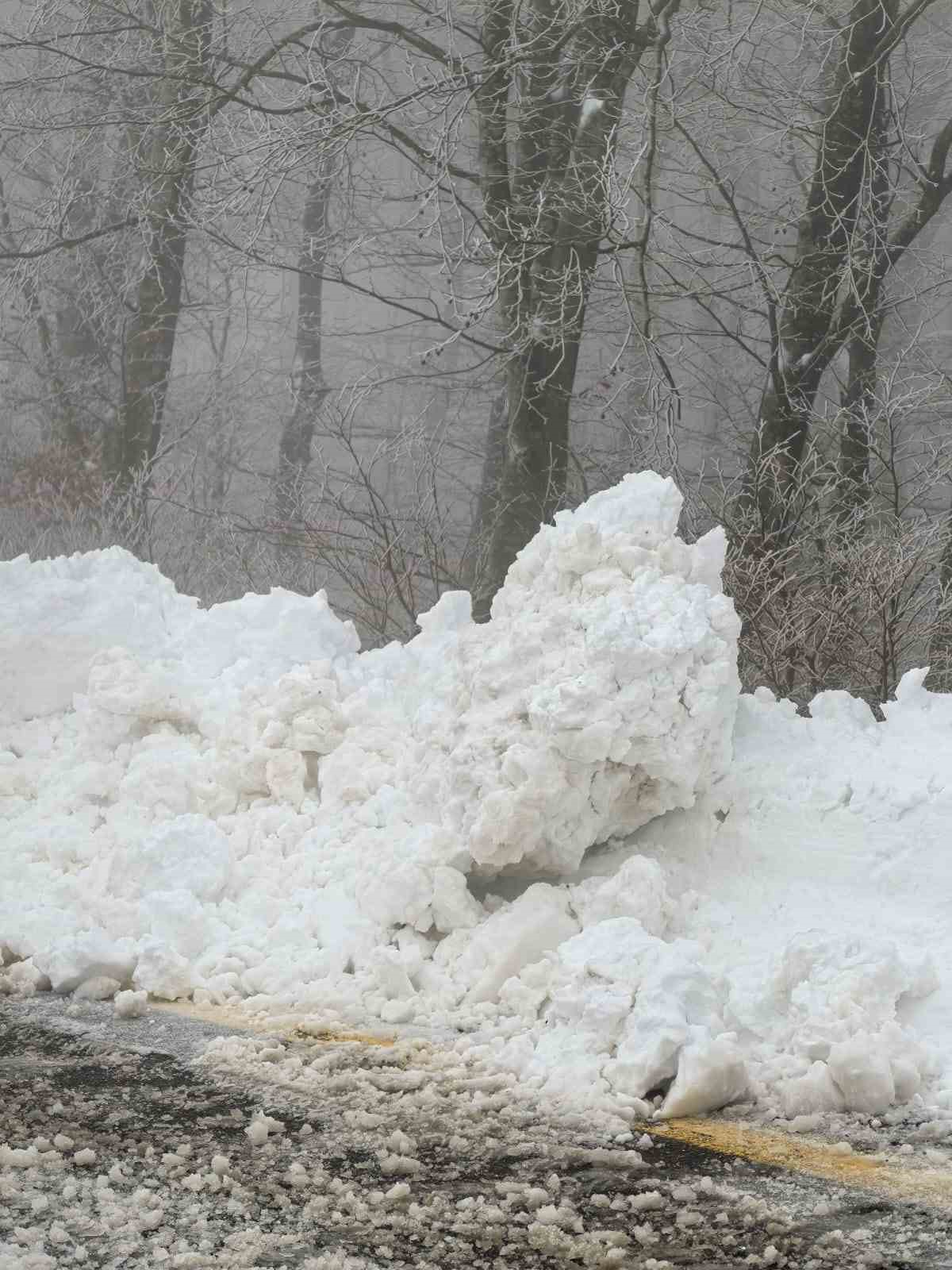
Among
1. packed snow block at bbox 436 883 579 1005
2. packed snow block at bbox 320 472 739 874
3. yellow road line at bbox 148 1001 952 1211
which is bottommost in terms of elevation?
yellow road line at bbox 148 1001 952 1211

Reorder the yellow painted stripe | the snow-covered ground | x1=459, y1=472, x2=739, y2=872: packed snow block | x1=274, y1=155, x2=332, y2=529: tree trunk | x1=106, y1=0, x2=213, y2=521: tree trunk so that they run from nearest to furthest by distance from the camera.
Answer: the yellow painted stripe < the snow-covered ground < x1=459, y1=472, x2=739, y2=872: packed snow block < x1=106, y1=0, x2=213, y2=521: tree trunk < x1=274, y1=155, x2=332, y2=529: tree trunk

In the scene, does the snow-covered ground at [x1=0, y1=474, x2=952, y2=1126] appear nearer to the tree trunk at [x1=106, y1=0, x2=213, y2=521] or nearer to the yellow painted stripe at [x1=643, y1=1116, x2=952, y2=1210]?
the yellow painted stripe at [x1=643, y1=1116, x2=952, y2=1210]

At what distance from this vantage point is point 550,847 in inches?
167

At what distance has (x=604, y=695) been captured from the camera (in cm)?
427

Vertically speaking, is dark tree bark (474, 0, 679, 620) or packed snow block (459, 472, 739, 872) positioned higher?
dark tree bark (474, 0, 679, 620)

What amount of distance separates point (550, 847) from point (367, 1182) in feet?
5.11

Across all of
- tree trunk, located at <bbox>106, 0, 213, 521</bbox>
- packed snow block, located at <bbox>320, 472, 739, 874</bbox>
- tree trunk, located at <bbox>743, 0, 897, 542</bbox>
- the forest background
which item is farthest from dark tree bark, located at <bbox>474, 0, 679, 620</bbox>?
tree trunk, located at <bbox>106, 0, 213, 521</bbox>

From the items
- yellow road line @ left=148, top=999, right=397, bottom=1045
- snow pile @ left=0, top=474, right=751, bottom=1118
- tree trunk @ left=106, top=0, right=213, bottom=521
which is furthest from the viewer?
tree trunk @ left=106, top=0, right=213, bottom=521

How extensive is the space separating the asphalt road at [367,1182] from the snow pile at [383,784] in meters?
0.40

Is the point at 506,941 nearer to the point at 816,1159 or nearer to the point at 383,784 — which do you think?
the point at 383,784

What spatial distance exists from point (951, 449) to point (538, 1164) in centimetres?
742

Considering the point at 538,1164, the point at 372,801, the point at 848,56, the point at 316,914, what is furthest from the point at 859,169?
the point at 538,1164

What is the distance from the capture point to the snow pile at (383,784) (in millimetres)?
4074

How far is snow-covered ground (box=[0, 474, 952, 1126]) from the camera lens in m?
3.52
